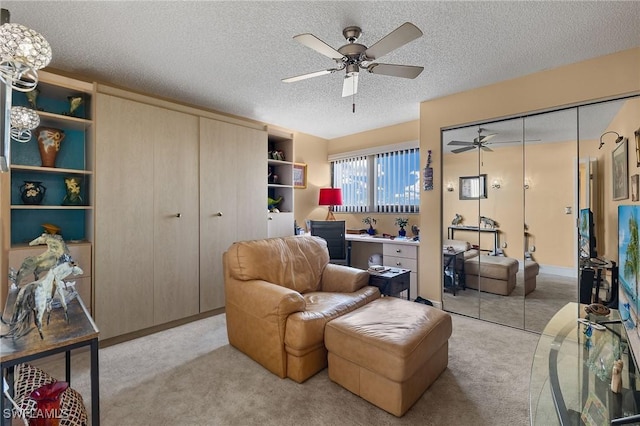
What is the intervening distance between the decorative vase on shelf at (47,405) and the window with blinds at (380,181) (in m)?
4.02

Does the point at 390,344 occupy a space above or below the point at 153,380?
above

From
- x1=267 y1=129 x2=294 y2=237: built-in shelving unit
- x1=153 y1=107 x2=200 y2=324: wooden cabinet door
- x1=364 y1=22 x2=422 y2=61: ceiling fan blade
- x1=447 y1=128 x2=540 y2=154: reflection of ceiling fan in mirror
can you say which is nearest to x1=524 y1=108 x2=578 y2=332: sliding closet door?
x1=447 y1=128 x2=540 y2=154: reflection of ceiling fan in mirror

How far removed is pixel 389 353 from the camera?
1686 millimetres

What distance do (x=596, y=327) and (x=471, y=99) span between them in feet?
7.80

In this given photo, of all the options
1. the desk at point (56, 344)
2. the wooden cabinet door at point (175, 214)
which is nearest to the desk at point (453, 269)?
the wooden cabinet door at point (175, 214)

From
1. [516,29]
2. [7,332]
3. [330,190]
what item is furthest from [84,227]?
[516,29]

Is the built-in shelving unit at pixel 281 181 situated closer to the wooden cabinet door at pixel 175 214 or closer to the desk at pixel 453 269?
the wooden cabinet door at pixel 175 214

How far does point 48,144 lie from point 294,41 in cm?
221

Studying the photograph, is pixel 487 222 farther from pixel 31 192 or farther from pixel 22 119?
pixel 31 192

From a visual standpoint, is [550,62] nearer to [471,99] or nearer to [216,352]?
[471,99]

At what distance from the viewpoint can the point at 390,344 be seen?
1704mm

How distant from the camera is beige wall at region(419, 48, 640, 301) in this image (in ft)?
7.93

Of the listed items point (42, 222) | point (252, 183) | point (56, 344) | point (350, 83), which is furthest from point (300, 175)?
point (56, 344)

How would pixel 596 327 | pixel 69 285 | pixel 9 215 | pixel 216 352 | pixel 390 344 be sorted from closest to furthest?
1. pixel 69 285
2. pixel 390 344
3. pixel 596 327
4. pixel 9 215
5. pixel 216 352
